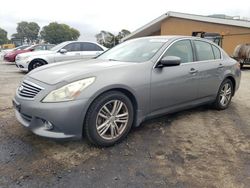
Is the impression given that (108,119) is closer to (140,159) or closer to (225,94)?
(140,159)

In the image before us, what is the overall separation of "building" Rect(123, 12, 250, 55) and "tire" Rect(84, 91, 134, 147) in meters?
17.4

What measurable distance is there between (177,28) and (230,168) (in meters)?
20.6

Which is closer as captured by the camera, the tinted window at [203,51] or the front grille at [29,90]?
the front grille at [29,90]

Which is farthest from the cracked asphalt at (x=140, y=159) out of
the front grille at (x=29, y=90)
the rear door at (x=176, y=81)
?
the front grille at (x=29, y=90)

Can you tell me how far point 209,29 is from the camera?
20453 millimetres

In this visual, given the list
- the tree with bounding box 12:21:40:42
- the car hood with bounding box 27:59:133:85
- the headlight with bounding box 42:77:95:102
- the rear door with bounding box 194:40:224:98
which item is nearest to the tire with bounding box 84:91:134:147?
the headlight with bounding box 42:77:95:102

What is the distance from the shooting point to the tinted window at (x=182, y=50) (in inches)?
164

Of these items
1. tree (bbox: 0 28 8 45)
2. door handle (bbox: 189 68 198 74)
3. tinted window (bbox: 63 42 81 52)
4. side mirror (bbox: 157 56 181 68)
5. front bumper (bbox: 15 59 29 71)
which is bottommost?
front bumper (bbox: 15 59 29 71)

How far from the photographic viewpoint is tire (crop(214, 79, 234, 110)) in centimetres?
518

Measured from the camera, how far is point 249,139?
382 centimetres

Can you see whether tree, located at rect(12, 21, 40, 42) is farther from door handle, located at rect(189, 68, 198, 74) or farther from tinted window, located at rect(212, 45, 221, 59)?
door handle, located at rect(189, 68, 198, 74)

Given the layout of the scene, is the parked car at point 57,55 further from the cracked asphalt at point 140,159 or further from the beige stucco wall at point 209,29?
the beige stucco wall at point 209,29

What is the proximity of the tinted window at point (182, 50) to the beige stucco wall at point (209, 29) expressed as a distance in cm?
1630

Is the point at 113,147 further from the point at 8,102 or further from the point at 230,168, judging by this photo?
the point at 8,102
